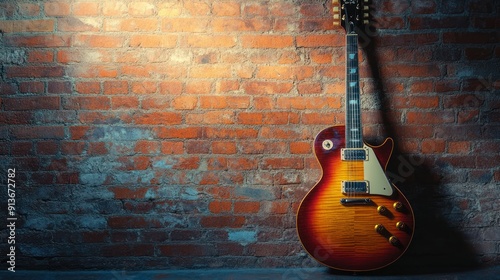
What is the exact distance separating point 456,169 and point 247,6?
1.48 metres

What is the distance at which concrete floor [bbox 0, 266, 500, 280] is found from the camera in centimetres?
212

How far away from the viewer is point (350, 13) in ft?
7.22

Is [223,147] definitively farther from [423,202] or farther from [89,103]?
[423,202]

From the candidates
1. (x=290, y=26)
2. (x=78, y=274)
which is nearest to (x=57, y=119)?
(x=78, y=274)

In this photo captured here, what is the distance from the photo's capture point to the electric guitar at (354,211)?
2066 mm

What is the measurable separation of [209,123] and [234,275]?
830mm

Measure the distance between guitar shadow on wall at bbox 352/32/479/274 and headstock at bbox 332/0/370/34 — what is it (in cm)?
15

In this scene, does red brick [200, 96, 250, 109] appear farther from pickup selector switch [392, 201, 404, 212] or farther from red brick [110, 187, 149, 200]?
pickup selector switch [392, 201, 404, 212]

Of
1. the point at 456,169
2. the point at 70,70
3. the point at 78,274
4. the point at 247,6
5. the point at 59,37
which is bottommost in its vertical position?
the point at 78,274

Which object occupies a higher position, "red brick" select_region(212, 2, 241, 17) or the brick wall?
"red brick" select_region(212, 2, 241, 17)

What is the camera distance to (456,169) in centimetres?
229

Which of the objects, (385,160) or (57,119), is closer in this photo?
(385,160)

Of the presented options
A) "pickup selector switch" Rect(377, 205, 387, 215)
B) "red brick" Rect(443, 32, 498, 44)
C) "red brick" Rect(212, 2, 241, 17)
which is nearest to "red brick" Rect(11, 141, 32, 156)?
"red brick" Rect(212, 2, 241, 17)

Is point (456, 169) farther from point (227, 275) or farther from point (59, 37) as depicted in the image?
point (59, 37)
